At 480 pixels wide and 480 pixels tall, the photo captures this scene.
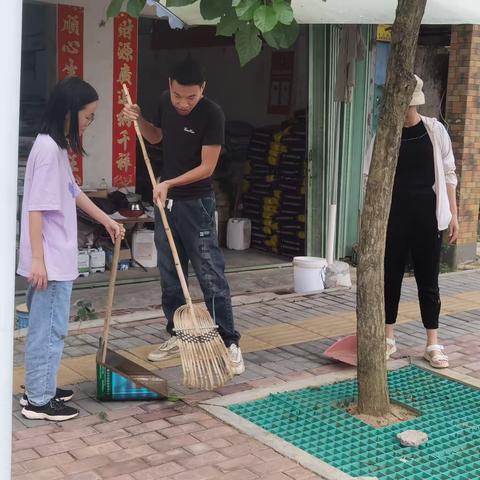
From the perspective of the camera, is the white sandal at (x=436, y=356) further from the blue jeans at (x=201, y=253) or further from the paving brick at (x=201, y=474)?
the paving brick at (x=201, y=474)

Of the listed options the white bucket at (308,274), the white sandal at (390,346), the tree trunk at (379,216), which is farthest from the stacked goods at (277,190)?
the tree trunk at (379,216)

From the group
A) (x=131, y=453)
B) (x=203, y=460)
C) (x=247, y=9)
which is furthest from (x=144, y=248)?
(x=247, y=9)

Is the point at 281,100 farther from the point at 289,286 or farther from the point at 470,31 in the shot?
the point at 289,286

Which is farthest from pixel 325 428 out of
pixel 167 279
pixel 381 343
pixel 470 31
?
pixel 470 31

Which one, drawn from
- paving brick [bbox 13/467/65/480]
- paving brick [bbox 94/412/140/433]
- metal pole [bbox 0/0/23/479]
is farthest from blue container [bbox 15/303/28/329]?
metal pole [bbox 0/0/23/479]

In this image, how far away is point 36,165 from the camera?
402 cm

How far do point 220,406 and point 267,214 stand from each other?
17.5 feet

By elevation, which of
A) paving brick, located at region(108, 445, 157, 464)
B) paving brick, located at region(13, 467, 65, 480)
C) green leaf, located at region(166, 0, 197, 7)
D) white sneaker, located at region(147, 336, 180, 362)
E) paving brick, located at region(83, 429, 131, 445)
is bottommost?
paving brick, located at region(13, 467, 65, 480)

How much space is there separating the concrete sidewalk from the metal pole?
5.07 ft

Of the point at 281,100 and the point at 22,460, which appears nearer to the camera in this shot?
the point at 22,460

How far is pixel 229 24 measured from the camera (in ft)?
11.7

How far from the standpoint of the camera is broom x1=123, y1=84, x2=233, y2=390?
4587 mm

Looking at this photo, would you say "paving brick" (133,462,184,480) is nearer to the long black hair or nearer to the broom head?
the broom head

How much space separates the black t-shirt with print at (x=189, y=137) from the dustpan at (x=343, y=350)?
1427 mm
